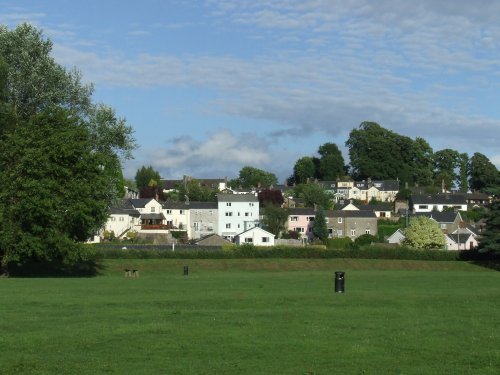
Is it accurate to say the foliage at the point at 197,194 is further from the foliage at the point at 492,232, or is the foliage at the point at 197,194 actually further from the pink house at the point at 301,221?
the foliage at the point at 492,232

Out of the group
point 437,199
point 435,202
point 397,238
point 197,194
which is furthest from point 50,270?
point 437,199

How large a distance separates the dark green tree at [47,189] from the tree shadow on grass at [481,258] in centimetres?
4280

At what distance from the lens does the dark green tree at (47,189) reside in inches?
1946

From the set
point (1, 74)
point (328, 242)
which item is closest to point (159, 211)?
point (328, 242)

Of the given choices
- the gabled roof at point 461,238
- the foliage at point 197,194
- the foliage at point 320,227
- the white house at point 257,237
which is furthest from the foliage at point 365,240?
the foliage at point 197,194

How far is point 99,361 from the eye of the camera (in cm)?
1450

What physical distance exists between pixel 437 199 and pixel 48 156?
396 feet

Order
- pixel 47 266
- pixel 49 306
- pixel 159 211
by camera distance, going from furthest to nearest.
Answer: pixel 159 211 → pixel 47 266 → pixel 49 306

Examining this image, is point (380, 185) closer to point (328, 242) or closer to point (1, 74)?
point (328, 242)

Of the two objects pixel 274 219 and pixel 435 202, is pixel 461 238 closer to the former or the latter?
pixel 274 219

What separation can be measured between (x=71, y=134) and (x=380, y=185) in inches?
5530

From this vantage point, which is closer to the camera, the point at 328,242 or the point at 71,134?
the point at 71,134

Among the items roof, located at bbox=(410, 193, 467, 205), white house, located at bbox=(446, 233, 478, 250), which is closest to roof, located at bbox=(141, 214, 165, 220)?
white house, located at bbox=(446, 233, 478, 250)

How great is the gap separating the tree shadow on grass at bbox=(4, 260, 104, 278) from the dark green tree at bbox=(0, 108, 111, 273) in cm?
533
